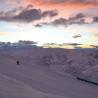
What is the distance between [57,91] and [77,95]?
0.71 metres

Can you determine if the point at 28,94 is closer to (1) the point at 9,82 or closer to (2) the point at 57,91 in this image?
(1) the point at 9,82

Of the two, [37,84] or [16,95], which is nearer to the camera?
[16,95]

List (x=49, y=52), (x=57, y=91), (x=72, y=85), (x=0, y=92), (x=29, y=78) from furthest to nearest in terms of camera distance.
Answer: (x=49, y=52), (x=72, y=85), (x=29, y=78), (x=57, y=91), (x=0, y=92)

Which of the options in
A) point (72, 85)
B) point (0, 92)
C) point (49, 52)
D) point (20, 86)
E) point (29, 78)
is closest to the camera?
point (0, 92)

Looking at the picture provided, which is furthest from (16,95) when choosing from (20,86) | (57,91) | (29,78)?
(29,78)

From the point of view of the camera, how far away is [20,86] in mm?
9828

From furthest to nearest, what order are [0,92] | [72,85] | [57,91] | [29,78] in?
1. [72,85]
2. [29,78]
3. [57,91]
4. [0,92]

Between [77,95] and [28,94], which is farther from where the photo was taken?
[77,95]

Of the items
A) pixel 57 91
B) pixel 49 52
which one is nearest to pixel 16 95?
pixel 57 91

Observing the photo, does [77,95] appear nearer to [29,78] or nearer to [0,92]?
[29,78]

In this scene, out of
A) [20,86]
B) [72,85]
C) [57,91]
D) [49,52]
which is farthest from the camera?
[49,52]

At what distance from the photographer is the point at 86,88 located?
47.2ft

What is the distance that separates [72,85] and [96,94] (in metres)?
A: 1.12

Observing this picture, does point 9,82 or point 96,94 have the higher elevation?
point 9,82
